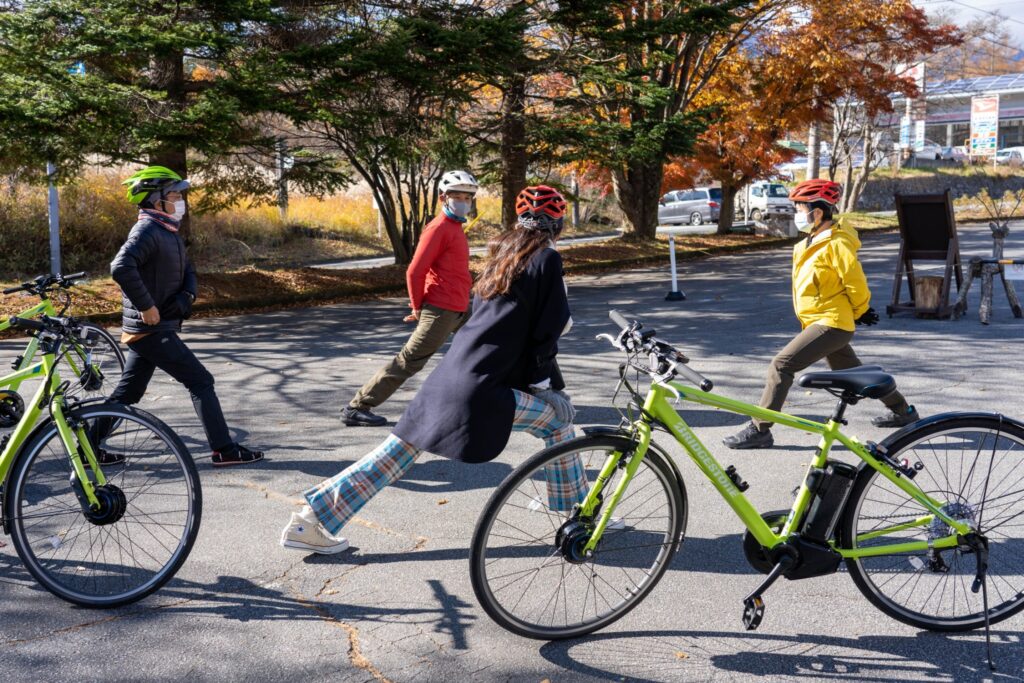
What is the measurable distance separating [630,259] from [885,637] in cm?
1802

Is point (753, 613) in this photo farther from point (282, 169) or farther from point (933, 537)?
point (282, 169)

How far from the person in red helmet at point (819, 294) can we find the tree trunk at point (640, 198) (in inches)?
711

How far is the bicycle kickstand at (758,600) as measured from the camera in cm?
359

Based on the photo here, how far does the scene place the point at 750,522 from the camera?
12.2 ft

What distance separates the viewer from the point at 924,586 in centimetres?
390

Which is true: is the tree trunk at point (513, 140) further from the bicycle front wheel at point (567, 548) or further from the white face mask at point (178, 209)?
the bicycle front wheel at point (567, 548)

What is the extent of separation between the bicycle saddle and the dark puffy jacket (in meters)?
3.94

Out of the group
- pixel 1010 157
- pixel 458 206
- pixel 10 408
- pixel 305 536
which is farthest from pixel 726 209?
pixel 1010 157

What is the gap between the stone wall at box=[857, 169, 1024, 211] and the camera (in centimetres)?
4834

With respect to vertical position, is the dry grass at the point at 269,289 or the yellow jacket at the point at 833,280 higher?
the yellow jacket at the point at 833,280

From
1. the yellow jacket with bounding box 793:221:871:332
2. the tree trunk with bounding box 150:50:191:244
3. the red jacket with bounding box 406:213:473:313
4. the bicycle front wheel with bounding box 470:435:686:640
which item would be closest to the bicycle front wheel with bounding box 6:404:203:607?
the bicycle front wheel with bounding box 470:435:686:640

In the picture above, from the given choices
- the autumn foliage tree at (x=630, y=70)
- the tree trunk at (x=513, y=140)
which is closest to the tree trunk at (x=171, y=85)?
the tree trunk at (x=513, y=140)

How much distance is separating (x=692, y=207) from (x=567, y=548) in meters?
37.7

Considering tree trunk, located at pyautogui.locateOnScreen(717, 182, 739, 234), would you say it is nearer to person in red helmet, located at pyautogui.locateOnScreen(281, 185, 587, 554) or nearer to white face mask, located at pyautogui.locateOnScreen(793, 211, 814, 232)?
white face mask, located at pyautogui.locateOnScreen(793, 211, 814, 232)
